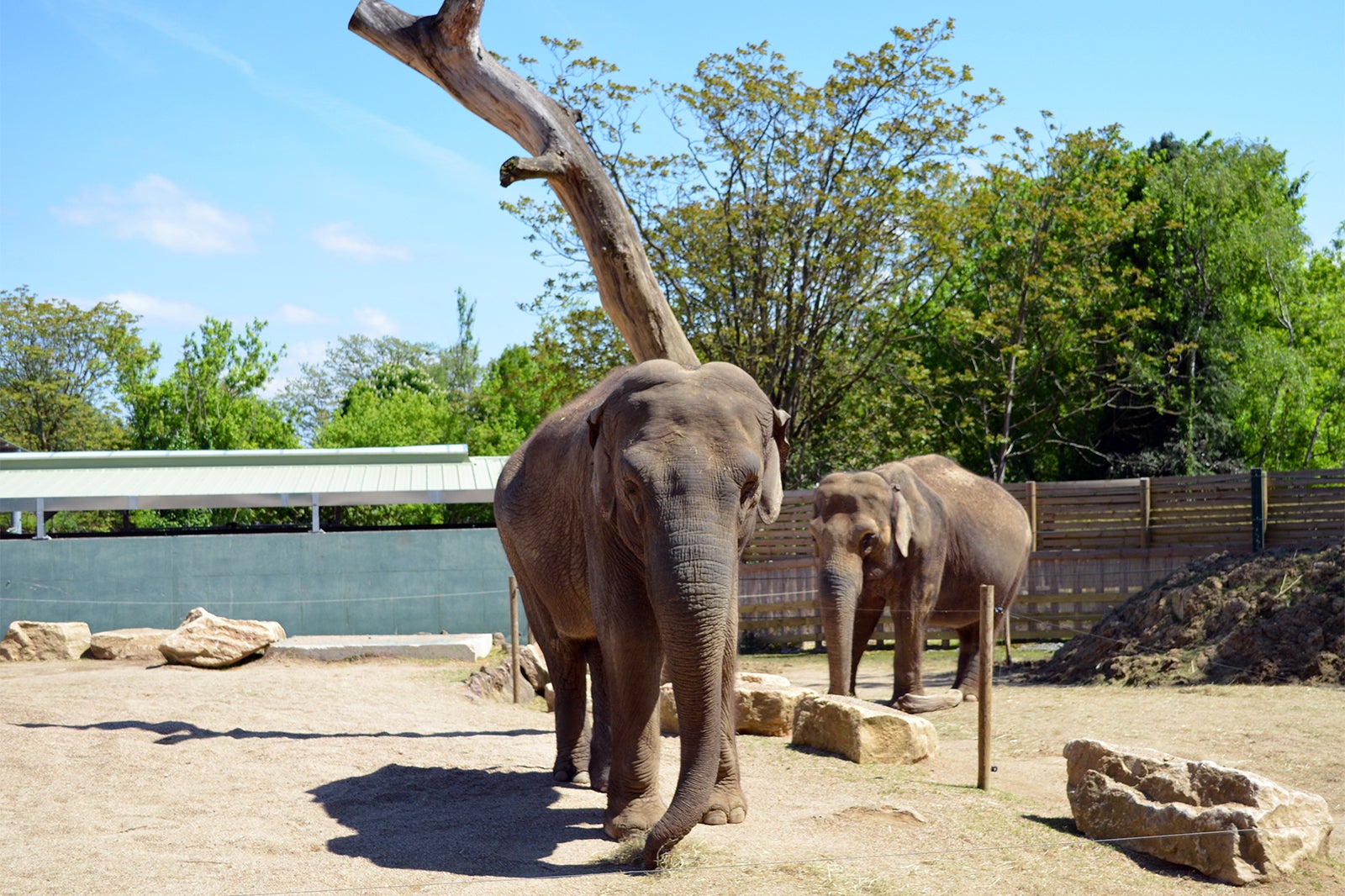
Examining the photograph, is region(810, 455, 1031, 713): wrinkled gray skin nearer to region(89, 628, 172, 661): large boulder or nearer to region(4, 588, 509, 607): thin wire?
region(89, 628, 172, 661): large boulder

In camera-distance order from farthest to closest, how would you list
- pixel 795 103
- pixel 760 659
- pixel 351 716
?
pixel 795 103
pixel 760 659
pixel 351 716

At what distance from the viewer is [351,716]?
10664mm

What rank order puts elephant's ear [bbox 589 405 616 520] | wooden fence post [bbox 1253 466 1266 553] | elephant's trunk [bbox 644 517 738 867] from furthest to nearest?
wooden fence post [bbox 1253 466 1266 553], elephant's ear [bbox 589 405 616 520], elephant's trunk [bbox 644 517 738 867]

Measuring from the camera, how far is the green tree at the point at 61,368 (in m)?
42.6

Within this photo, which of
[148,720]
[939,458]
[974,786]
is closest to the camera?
[974,786]

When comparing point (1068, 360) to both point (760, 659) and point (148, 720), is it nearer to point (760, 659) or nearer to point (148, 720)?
point (760, 659)

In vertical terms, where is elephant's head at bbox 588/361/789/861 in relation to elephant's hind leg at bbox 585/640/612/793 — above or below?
above

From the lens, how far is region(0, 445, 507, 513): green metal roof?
70.8 ft

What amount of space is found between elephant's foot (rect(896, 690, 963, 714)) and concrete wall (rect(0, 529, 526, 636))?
30.2 ft

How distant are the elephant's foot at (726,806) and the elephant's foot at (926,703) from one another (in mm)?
5460

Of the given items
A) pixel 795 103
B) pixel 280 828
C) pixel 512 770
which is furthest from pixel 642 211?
pixel 280 828

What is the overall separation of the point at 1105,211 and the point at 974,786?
21171mm

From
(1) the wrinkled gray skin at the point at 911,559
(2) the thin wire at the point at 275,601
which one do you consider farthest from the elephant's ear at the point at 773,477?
(2) the thin wire at the point at 275,601

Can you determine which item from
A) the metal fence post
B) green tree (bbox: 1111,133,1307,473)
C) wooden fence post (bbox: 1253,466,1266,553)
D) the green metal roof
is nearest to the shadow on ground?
the metal fence post
